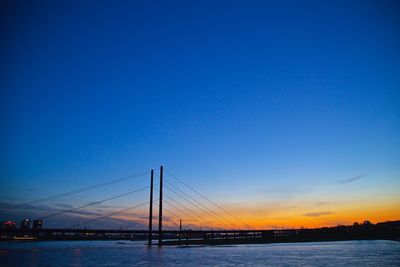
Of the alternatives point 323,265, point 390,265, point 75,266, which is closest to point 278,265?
point 323,265

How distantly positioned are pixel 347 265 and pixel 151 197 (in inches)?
2296

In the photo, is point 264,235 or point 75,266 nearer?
point 75,266

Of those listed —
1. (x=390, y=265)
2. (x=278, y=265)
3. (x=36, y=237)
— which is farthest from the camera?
(x=36, y=237)

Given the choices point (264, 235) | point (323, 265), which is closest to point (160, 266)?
point (323, 265)

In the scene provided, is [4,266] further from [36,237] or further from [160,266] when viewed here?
[36,237]

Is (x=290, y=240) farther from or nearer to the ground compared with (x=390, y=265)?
nearer to the ground

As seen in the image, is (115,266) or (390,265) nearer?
(390,265)

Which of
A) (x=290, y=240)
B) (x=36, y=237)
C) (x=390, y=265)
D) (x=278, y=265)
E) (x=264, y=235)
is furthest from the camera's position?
(x=36, y=237)

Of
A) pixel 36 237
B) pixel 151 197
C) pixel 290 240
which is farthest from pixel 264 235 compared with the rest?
pixel 36 237

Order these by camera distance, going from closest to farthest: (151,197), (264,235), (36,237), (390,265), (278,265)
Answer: (390,265)
(278,265)
(151,197)
(264,235)
(36,237)

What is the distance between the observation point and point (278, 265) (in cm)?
2550

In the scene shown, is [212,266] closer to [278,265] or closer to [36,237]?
[278,265]

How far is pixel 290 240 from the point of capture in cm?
10769

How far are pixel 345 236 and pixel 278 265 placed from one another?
337 feet
